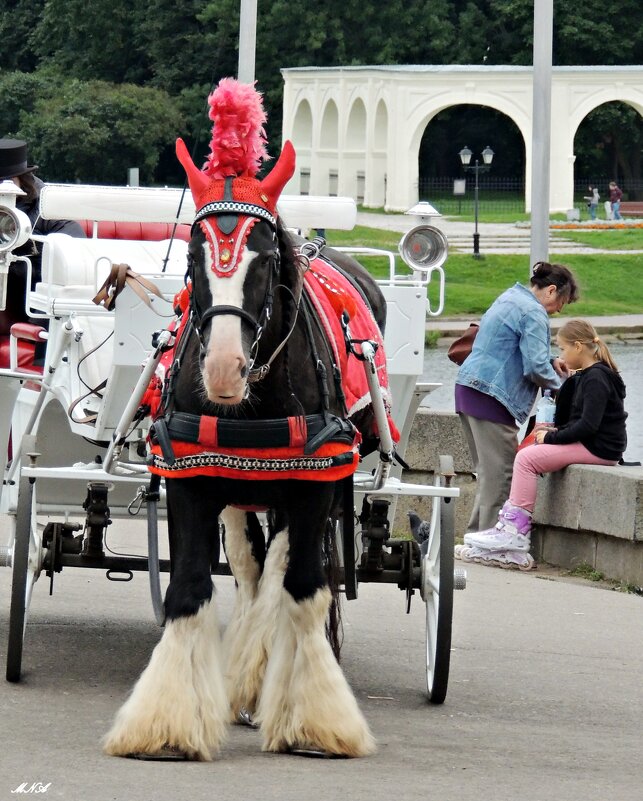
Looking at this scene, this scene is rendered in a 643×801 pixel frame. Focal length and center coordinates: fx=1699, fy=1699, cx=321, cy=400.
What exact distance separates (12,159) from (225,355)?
392 cm

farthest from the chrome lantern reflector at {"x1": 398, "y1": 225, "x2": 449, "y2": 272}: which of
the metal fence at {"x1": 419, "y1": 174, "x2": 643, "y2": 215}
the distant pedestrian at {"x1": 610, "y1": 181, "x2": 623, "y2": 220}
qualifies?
the metal fence at {"x1": 419, "y1": 174, "x2": 643, "y2": 215}

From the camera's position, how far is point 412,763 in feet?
18.4

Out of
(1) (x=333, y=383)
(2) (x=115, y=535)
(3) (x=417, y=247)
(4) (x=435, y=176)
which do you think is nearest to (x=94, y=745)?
(1) (x=333, y=383)

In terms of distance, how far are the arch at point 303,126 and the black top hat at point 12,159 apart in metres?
60.5

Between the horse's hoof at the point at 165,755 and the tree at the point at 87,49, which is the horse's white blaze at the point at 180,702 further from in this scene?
the tree at the point at 87,49

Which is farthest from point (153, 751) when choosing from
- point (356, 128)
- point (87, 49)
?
point (87, 49)

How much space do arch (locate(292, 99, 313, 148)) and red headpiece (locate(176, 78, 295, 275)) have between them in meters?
63.7

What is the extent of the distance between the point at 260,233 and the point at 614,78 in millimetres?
58943

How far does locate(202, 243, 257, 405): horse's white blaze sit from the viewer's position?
502cm

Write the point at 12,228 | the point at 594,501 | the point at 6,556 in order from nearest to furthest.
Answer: the point at 6,556
the point at 12,228
the point at 594,501

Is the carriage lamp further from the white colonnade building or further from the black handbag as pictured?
the white colonnade building

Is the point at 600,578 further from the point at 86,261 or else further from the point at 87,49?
the point at 87,49

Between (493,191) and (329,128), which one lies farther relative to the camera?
(493,191)

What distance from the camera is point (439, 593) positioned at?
21.5 feet
